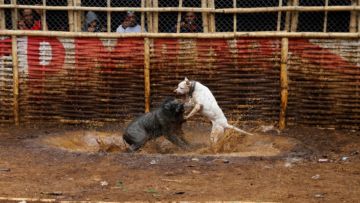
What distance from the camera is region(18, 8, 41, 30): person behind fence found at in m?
14.3

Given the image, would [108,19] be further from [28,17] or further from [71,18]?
[28,17]

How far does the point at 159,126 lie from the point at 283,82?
2804mm

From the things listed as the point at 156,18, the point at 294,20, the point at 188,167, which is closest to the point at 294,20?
the point at 294,20

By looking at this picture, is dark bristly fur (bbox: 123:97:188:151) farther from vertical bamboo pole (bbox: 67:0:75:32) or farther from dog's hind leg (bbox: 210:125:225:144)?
vertical bamboo pole (bbox: 67:0:75:32)

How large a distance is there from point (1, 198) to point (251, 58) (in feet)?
20.9

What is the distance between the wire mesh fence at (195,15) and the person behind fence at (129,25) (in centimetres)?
5

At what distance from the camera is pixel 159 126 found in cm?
1208

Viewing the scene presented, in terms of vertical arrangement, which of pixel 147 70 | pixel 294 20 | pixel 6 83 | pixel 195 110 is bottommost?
pixel 195 110

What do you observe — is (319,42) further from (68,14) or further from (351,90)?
(68,14)

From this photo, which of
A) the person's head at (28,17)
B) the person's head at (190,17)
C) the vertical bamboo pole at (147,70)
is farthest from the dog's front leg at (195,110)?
the person's head at (28,17)

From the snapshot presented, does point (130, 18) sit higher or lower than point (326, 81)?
higher

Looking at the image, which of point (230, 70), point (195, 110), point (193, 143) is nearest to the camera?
point (195, 110)

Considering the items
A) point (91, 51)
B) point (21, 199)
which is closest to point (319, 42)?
point (91, 51)

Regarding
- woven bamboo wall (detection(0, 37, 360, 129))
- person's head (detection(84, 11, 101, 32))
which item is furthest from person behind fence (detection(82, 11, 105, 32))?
woven bamboo wall (detection(0, 37, 360, 129))
